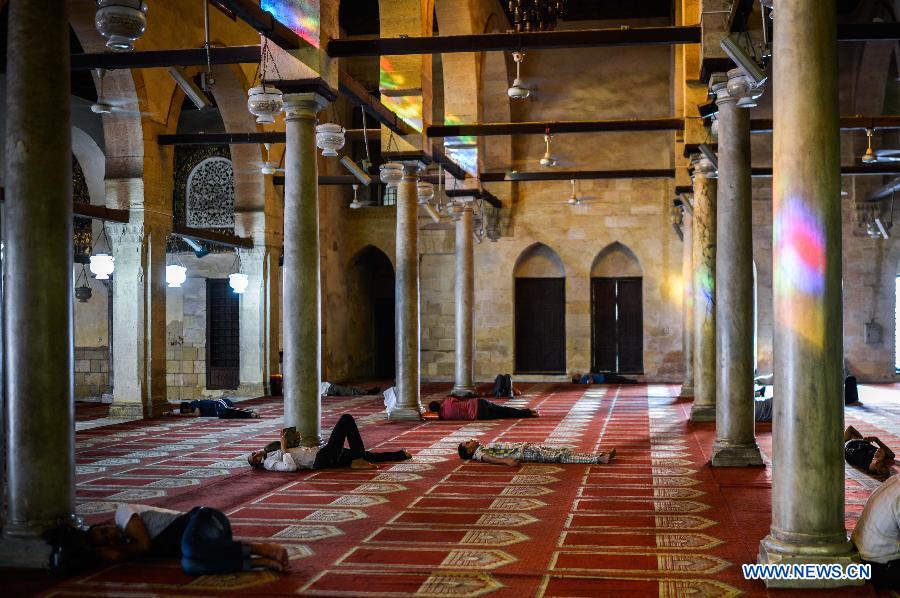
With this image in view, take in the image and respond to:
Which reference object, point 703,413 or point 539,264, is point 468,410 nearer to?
point 703,413

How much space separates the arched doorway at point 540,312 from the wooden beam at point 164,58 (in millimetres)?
12995

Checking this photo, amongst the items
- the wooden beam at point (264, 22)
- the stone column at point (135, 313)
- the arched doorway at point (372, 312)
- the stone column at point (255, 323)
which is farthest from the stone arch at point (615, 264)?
the wooden beam at point (264, 22)

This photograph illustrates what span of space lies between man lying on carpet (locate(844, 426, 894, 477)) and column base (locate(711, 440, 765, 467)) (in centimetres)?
77

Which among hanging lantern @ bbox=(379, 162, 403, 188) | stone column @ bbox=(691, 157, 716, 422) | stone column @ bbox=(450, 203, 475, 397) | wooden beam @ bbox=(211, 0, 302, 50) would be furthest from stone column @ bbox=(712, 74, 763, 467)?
stone column @ bbox=(450, 203, 475, 397)

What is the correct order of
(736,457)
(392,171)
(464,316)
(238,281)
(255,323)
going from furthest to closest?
(255,323) → (464,316) → (238,281) → (392,171) → (736,457)

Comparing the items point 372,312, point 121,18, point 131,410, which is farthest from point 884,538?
point 372,312

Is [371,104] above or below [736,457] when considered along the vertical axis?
above

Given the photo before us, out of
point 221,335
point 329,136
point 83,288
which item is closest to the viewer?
point 329,136

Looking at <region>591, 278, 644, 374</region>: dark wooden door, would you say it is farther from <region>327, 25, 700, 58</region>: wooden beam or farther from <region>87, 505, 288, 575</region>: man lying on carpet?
<region>87, 505, 288, 575</region>: man lying on carpet

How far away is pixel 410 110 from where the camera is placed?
12820 mm

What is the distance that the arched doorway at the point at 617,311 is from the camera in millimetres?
21906

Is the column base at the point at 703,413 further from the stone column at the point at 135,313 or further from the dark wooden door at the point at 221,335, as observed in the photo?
the dark wooden door at the point at 221,335

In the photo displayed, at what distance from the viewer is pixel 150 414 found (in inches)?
540

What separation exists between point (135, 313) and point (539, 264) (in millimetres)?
11074
